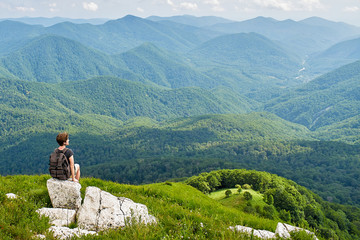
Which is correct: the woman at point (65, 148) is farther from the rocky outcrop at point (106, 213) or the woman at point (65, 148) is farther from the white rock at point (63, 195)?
the rocky outcrop at point (106, 213)

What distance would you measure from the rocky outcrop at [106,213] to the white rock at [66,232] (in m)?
0.51

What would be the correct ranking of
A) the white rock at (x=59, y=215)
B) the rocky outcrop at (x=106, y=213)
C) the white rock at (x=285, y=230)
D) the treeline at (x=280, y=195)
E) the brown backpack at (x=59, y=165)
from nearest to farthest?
the white rock at (x=285, y=230)
the rocky outcrop at (x=106, y=213)
the white rock at (x=59, y=215)
the brown backpack at (x=59, y=165)
the treeline at (x=280, y=195)

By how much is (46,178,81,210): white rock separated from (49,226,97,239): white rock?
2.14 m

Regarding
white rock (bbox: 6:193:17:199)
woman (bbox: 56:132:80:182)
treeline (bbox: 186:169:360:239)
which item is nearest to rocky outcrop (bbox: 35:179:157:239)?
woman (bbox: 56:132:80:182)

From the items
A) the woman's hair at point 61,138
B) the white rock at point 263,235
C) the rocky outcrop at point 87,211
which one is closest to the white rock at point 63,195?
the rocky outcrop at point 87,211

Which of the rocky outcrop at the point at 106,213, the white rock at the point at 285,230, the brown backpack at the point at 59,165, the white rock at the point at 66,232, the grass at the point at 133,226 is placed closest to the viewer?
the grass at the point at 133,226

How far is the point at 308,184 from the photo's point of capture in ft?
541

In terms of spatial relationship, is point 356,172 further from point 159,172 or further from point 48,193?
point 48,193

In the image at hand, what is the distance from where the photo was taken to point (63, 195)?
14.6 m

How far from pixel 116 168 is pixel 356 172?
18455 centimetres

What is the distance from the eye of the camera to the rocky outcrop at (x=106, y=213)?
42.3 ft

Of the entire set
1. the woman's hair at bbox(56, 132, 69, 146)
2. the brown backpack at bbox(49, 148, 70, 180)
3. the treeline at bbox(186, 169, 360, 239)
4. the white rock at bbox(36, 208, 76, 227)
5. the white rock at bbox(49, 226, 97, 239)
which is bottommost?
the treeline at bbox(186, 169, 360, 239)

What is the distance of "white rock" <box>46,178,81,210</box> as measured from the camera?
14.5 metres

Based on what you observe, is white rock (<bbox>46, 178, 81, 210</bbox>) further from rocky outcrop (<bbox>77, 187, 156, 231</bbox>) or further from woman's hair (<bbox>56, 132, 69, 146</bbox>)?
woman's hair (<bbox>56, 132, 69, 146</bbox>)
